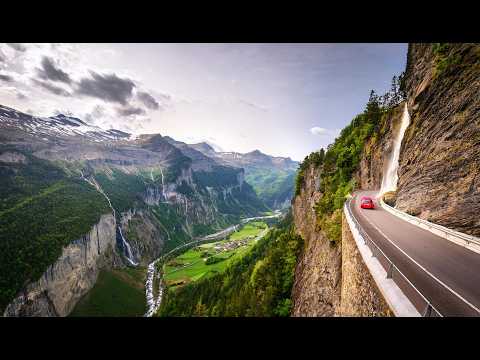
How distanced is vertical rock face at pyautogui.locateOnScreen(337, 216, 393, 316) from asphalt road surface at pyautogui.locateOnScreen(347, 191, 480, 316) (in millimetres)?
833

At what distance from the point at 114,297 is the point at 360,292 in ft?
387

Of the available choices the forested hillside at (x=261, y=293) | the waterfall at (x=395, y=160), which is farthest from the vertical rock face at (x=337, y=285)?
the waterfall at (x=395, y=160)

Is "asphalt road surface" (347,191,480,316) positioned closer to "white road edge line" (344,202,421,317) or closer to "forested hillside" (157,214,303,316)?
"white road edge line" (344,202,421,317)

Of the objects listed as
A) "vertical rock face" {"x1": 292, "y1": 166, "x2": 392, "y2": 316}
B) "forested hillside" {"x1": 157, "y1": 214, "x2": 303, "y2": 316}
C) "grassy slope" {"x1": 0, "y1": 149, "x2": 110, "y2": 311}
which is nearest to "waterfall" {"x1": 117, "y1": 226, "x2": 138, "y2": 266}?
"grassy slope" {"x1": 0, "y1": 149, "x2": 110, "y2": 311}

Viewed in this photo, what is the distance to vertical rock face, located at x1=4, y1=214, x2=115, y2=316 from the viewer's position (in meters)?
82.6

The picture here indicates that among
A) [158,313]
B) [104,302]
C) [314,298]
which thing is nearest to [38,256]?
[104,302]

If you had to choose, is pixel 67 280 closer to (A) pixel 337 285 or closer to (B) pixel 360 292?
(A) pixel 337 285

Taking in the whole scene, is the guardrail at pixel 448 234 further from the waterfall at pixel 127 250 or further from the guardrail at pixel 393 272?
the waterfall at pixel 127 250

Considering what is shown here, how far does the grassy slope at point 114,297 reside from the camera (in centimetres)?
9712

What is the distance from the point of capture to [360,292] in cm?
1147

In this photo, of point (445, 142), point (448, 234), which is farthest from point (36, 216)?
point (445, 142)

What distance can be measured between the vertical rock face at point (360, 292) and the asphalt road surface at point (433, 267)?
2.73ft
